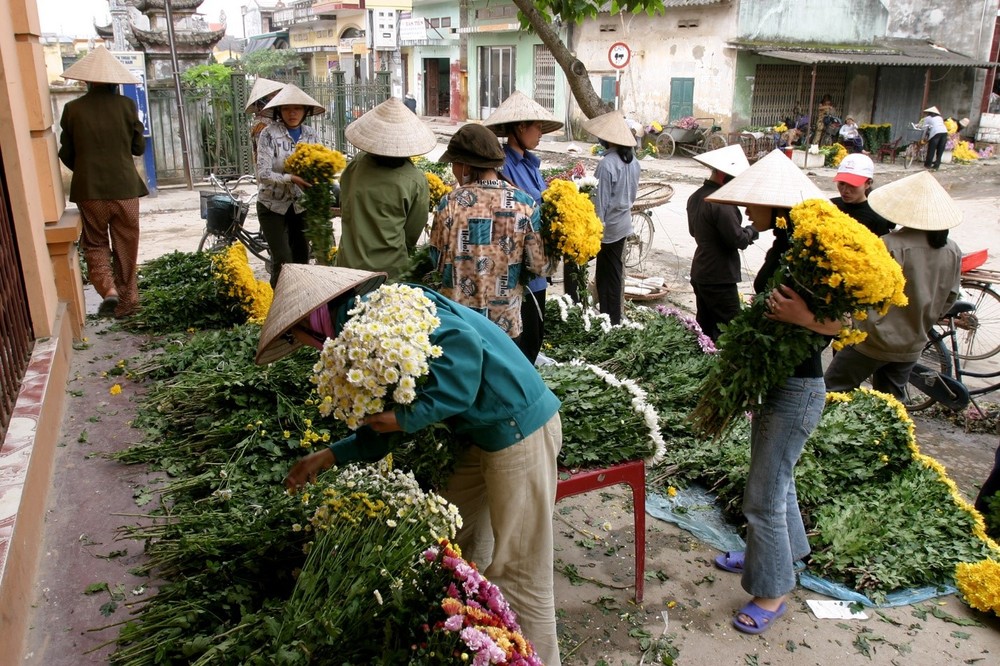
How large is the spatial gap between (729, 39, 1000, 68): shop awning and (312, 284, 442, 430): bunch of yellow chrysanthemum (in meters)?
20.9

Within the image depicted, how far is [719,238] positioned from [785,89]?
1961 cm

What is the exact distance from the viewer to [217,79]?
17234 millimetres

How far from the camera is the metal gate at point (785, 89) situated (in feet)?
73.8

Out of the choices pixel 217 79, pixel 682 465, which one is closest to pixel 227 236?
pixel 682 465

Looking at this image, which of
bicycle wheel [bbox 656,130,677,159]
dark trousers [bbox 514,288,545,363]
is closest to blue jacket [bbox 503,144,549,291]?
dark trousers [bbox 514,288,545,363]

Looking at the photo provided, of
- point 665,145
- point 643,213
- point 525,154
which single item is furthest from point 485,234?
point 665,145

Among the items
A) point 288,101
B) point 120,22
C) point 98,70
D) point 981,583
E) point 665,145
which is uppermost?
point 120,22

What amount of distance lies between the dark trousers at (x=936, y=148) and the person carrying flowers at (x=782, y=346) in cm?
1878

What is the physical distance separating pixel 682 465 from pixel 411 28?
108 feet

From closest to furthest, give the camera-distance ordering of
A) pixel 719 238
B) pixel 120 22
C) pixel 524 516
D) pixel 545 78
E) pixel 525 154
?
pixel 524 516
pixel 525 154
pixel 719 238
pixel 120 22
pixel 545 78

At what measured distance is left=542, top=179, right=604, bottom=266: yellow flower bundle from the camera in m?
4.56

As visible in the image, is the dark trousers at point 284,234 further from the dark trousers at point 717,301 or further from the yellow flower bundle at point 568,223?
the dark trousers at point 717,301

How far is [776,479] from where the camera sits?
3414 mm

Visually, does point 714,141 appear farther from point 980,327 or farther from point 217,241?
point 217,241
